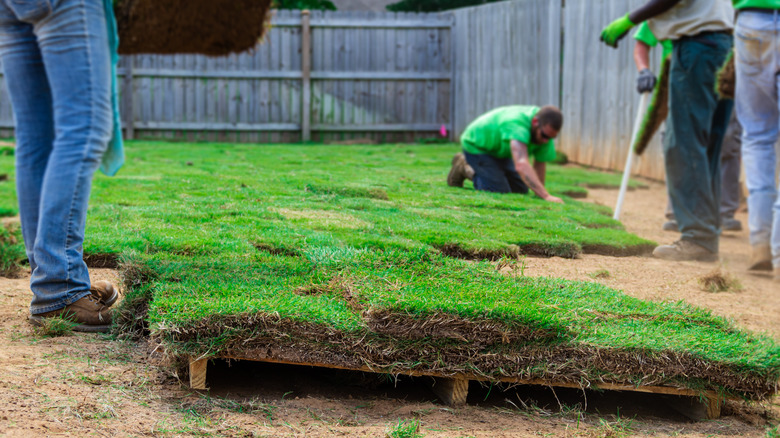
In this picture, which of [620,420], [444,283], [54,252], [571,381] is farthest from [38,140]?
[620,420]

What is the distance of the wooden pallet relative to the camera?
2230 mm

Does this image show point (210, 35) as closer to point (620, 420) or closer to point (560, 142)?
point (620, 420)

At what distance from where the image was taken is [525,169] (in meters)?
6.12

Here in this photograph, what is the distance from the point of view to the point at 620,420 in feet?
7.45

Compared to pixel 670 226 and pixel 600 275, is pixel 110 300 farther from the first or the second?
pixel 670 226

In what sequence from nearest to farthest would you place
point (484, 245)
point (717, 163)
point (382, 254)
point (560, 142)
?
point (382, 254), point (484, 245), point (717, 163), point (560, 142)

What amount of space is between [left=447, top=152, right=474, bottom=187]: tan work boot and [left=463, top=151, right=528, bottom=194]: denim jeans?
5 cm

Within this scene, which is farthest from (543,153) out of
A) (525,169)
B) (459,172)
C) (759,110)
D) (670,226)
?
(759,110)

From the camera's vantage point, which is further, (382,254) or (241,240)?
(241,240)

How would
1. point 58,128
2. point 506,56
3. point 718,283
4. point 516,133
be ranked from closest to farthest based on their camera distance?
point 58,128
point 718,283
point 516,133
point 506,56

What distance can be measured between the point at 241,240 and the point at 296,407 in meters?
1.44

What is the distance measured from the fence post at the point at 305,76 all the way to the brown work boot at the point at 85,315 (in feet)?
36.2

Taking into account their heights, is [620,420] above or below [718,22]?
below

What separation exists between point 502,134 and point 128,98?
8.77 metres
